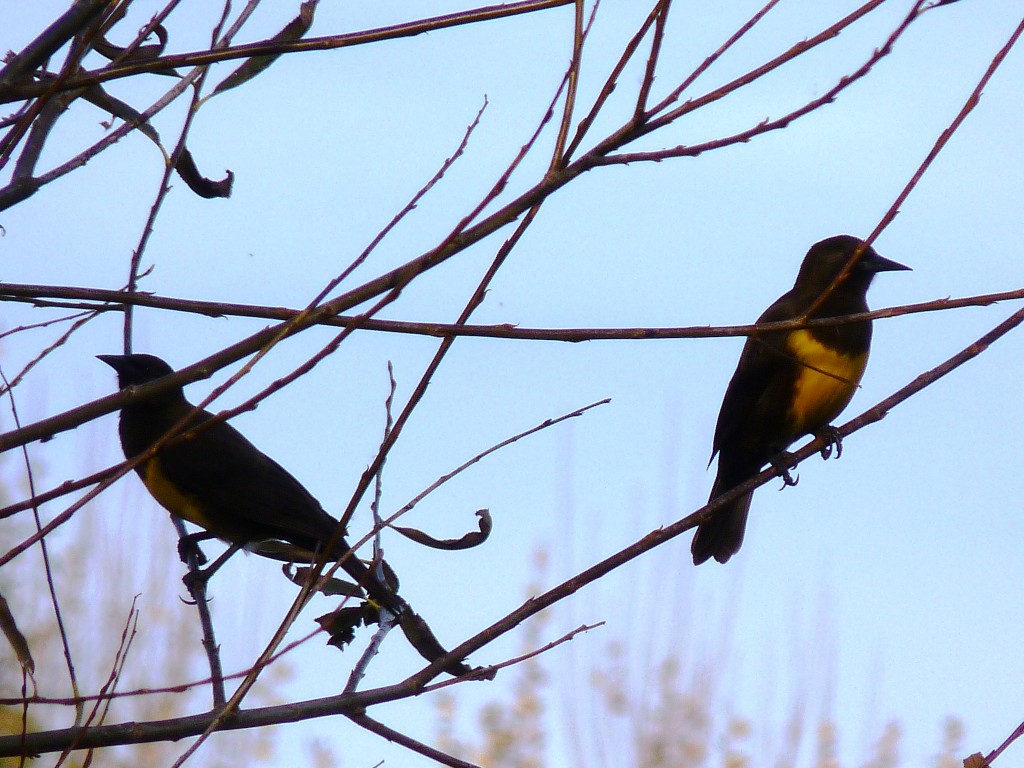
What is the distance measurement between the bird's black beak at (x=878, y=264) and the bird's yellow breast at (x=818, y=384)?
40 centimetres

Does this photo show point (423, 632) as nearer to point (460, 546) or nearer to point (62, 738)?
point (460, 546)

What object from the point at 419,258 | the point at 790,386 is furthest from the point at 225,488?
A: the point at 419,258

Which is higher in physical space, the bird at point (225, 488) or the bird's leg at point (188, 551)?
the bird at point (225, 488)

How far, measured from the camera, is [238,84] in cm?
190

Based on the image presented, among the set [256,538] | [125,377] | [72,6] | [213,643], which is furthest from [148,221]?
[125,377]

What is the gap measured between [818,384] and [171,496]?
91.5 inches

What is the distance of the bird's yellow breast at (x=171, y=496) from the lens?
423 cm

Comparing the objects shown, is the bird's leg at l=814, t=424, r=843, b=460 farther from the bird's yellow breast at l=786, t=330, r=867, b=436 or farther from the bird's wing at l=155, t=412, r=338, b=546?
the bird's wing at l=155, t=412, r=338, b=546

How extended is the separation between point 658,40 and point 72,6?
0.69 m

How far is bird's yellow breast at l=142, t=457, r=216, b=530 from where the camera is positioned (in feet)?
13.9

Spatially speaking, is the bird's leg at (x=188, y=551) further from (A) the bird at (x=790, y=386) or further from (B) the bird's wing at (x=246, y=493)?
(A) the bird at (x=790, y=386)

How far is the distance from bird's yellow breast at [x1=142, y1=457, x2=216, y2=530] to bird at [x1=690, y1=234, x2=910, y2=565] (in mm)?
1747

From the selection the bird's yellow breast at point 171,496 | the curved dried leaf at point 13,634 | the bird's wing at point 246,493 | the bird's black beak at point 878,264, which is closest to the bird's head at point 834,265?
the bird's black beak at point 878,264

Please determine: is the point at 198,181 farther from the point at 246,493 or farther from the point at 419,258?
the point at 246,493
